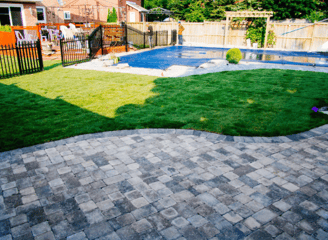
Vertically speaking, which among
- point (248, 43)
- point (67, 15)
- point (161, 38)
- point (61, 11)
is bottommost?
point (248, 43)

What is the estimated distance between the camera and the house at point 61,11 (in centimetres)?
2319

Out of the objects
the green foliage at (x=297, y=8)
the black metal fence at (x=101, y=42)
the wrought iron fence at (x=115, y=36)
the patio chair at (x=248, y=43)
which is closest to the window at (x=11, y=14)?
the black metal fence at (x=101, y=42)

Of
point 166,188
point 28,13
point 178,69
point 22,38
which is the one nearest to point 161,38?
point 22,38

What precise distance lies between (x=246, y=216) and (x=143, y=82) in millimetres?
7677

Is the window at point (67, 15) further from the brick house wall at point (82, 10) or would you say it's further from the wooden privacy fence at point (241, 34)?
the wooden privacy fence at point (241, 34)

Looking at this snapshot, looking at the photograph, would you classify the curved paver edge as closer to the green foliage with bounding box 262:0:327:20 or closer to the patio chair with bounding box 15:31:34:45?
the patio chair with bounding box 15:31:34:45

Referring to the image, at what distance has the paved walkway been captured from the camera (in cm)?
292

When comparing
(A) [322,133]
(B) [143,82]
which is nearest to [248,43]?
(B) [143,82]

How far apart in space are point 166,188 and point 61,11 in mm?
30962

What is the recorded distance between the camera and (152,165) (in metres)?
4.25

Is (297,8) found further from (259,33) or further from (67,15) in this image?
(67,15)

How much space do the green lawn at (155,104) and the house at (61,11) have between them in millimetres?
16172

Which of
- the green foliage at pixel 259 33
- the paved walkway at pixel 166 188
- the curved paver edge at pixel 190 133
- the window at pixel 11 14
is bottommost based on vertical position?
the paved walkway at pixel 166 188

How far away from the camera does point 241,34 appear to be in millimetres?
25531
